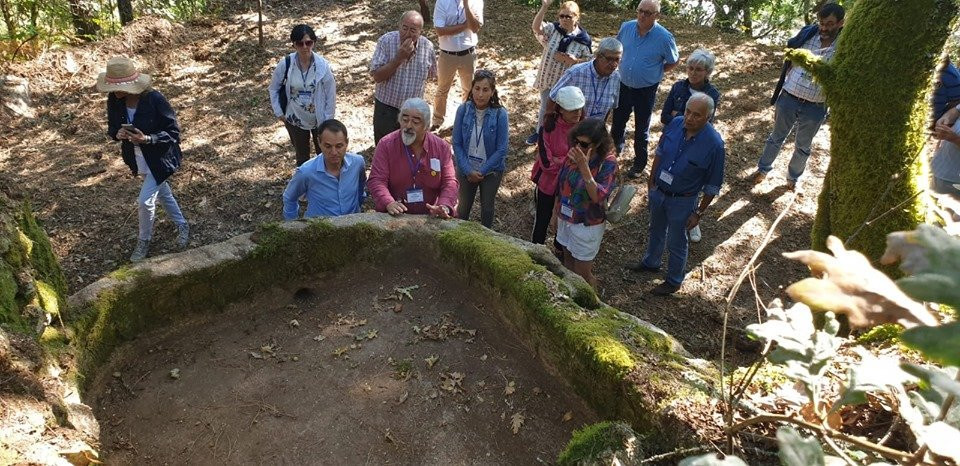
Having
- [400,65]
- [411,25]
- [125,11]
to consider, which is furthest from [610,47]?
[125,11]

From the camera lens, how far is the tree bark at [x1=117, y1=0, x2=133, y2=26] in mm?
9812

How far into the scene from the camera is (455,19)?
6.85m

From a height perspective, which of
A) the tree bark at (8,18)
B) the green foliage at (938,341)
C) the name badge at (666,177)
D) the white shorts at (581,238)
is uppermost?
the green foliage at (938,341)

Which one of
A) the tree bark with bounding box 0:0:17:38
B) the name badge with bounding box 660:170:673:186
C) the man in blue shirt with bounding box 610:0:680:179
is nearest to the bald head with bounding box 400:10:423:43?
the man in blue shirt with bounding box 610:0:680:179

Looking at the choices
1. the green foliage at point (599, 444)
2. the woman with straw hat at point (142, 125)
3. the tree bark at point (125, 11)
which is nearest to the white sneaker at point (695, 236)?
the green foliage at point (599, 444)

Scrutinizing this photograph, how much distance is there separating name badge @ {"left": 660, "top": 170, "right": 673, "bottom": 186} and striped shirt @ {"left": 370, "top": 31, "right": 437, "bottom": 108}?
2729 millimetres

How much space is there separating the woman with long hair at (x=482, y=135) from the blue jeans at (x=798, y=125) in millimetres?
3442

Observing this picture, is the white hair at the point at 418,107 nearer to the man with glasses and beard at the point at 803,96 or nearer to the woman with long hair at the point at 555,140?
the woman with long hair at the point at 555,140

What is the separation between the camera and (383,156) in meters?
4.68

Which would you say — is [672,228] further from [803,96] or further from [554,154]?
[803,96]

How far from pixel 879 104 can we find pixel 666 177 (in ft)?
5.29

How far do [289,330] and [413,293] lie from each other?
97 centimetres

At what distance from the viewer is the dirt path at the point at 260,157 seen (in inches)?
226

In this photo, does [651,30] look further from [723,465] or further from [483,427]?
[723,465]
